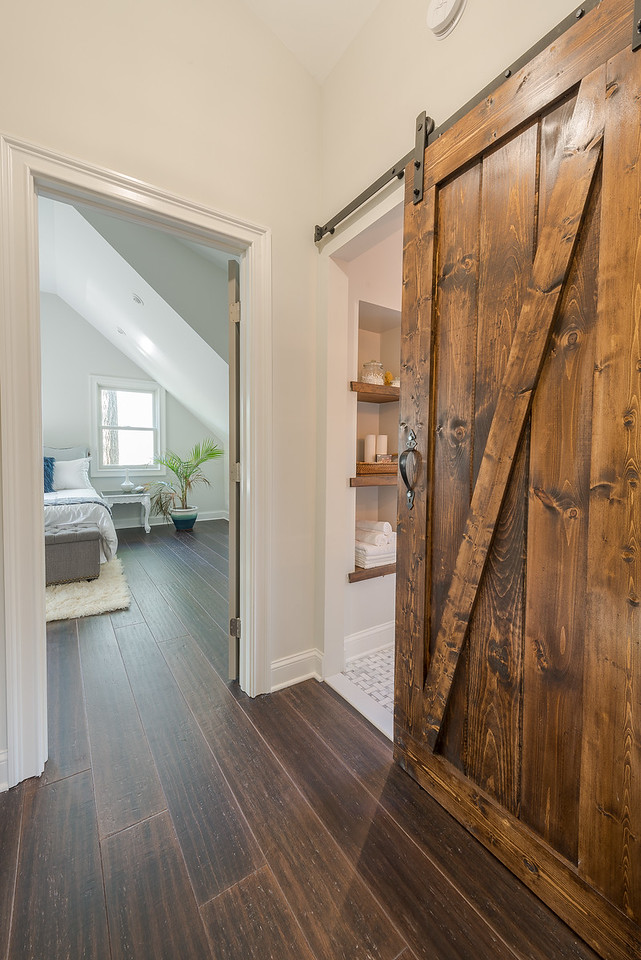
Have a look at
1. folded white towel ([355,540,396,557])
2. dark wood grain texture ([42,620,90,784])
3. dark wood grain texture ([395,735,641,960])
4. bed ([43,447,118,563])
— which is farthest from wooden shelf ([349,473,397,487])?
bed ([43,447,118,563])

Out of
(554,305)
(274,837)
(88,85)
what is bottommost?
(274,837)

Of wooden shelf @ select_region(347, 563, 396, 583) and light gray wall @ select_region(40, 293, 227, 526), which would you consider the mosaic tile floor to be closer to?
wooden shelf @ select_region(347, 563, 396, 583)

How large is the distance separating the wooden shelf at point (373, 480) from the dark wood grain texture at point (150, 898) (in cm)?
152

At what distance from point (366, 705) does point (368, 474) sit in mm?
1155

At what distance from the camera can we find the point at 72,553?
3.29 m

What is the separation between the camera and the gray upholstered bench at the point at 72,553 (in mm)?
3230

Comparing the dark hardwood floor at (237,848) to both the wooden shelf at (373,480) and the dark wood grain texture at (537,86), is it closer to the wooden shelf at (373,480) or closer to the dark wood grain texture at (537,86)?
the wooden shelf at (373,480)

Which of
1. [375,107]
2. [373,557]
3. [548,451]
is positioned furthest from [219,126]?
[373,557]

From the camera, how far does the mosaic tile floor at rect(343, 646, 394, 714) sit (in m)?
1.90

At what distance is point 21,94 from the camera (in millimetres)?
1270

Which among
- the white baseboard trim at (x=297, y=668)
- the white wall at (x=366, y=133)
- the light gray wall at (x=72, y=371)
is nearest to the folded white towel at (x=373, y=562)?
the white wall at (x=366, y=133)

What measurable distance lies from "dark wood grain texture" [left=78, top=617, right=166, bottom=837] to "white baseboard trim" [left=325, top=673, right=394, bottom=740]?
839mm

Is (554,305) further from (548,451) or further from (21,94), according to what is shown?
(21,94)

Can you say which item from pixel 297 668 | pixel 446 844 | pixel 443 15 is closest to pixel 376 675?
pixel 297 668
